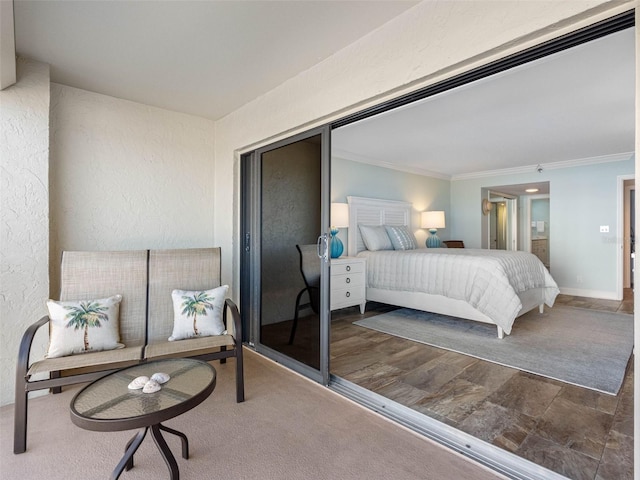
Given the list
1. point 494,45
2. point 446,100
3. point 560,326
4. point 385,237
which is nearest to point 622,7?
point 494,45

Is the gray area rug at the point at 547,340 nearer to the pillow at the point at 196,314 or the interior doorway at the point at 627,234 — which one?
the pillow at the point at 196,314

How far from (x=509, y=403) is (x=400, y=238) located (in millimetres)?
3421

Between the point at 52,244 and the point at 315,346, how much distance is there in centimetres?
234

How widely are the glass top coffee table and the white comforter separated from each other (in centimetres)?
298

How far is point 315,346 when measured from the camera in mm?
2629

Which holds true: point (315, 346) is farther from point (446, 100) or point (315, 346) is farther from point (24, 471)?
point (446, 100)

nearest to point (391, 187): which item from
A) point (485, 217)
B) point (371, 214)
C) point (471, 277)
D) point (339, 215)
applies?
point (371, 214)

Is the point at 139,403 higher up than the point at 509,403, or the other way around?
the point at 139,403

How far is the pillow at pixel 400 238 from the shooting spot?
5375mm

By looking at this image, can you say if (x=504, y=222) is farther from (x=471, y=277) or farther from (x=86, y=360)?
(x=86, y=360)

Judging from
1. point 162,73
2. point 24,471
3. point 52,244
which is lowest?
point 24,471

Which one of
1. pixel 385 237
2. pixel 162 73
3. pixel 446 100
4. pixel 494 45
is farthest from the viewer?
pixel 385 237

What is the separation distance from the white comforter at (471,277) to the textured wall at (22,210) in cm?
368

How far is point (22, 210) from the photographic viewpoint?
2375 mm
